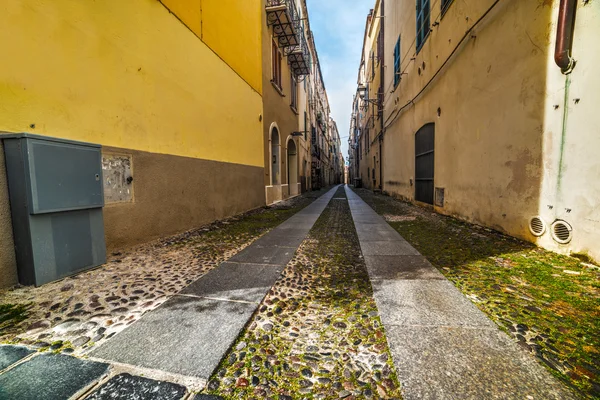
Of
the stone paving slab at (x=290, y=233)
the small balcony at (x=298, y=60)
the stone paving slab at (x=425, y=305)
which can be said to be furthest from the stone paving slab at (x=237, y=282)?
the small balcony at (x=298, y=60)

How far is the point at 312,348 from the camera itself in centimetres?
145

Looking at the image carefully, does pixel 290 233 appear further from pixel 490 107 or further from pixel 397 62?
pixel 397 62

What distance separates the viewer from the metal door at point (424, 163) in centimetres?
733

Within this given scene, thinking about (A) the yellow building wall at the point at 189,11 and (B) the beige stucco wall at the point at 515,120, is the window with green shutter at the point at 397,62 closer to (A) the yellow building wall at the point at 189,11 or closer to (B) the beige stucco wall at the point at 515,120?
(B) the beige stucco wall at the point at 515,120

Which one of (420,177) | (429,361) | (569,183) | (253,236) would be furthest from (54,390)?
(420,177)

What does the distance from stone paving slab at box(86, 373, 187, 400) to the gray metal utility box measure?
189cm

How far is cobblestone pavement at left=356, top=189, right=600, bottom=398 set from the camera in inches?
52.2

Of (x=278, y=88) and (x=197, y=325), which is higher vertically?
(x=278, y=88)

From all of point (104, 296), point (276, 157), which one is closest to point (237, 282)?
point (104, 296)

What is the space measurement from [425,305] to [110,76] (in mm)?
4569

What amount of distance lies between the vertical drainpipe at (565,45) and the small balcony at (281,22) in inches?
362

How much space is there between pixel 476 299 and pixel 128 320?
2685 mm

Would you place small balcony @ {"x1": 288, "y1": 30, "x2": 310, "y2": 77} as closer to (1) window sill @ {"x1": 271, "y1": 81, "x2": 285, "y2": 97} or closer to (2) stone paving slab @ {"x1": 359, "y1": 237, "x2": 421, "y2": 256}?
(1) window sill @ {"x1": 271, "y1": 81, "x2": 285, "y2": 97}

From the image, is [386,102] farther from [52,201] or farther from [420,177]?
[52,201]
